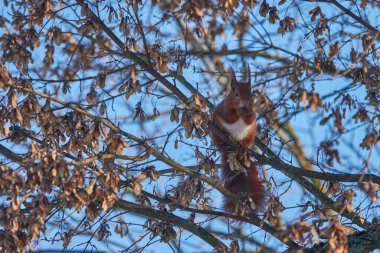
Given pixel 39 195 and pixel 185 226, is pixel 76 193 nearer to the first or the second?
pixel 39 195

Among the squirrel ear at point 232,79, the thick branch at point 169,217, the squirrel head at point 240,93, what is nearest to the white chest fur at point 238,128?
the squirrel head at point 240,93

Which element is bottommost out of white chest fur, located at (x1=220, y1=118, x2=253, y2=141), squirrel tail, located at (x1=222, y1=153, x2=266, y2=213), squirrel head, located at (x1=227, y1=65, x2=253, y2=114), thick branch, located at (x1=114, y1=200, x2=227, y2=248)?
thick branch, located at (x1=114, y1=200, x2=227, y2=248)

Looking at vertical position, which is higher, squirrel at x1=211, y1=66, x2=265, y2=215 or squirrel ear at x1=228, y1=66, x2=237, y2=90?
squirrel ear at x1=228, y1=66, x2=237, y2=90

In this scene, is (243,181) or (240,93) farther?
(240,93)

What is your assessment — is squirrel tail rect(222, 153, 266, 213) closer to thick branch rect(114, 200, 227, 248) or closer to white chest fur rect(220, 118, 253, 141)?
white chest fur rect(220, 118, 253, 141)

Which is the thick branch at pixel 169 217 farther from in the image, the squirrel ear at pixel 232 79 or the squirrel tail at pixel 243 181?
the squirrel ear at pixel 232 79

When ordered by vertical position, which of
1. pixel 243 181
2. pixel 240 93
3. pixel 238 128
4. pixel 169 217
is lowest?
pixel 169 217

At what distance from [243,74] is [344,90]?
50.5 inches

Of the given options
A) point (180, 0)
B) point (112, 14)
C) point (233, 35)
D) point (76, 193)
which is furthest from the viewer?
point (233, 35)

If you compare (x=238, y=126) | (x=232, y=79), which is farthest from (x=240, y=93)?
(x=238, y=126)

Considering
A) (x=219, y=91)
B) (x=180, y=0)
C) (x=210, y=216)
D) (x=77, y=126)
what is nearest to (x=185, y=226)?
(x=210, y=216)

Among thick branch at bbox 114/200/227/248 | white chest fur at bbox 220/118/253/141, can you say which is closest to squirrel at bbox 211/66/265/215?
white chest fur at bbox 220/118/253/141

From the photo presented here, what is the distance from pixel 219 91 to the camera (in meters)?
6.57

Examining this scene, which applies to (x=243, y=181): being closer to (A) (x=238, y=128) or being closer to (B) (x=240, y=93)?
(A) (x=238, y=128)
